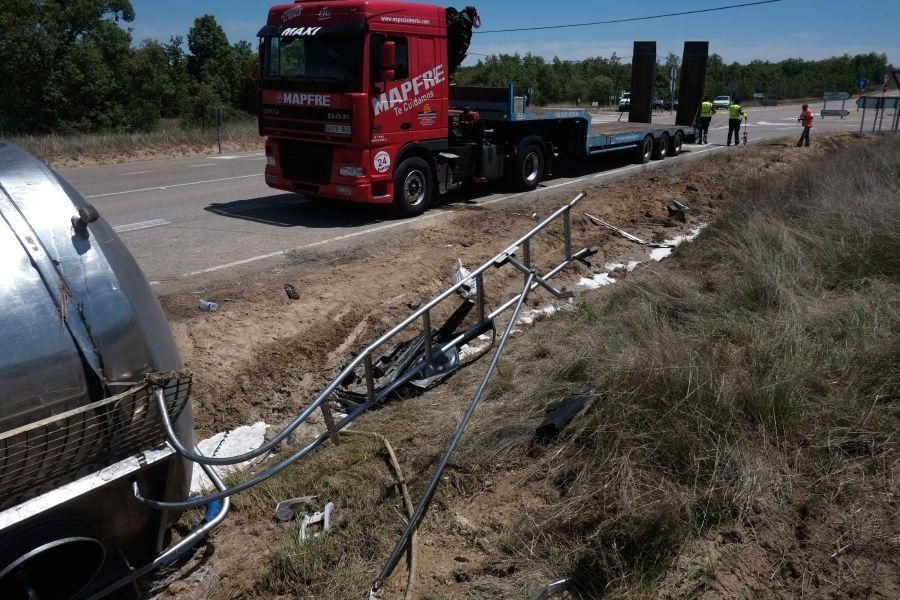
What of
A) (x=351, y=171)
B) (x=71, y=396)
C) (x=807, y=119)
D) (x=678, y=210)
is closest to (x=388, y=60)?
(x=351, y=171)

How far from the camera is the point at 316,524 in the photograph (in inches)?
Result: 149

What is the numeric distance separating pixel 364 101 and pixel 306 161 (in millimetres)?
1512

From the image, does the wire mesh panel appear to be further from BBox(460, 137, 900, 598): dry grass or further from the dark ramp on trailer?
the dark ramp on trailer

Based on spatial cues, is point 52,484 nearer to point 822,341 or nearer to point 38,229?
point 38,229

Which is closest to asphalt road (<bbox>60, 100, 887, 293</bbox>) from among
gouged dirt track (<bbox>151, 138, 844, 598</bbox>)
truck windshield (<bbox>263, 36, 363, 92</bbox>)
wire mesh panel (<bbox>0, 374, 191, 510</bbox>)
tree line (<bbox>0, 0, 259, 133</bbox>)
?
gouged dirt track (<bbox>151, 138, 844, 598</bbox>)

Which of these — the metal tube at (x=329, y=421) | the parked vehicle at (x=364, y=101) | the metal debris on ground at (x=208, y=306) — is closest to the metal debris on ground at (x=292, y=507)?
the metal tube at (x=329, y=421)

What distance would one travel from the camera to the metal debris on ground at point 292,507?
3.86m

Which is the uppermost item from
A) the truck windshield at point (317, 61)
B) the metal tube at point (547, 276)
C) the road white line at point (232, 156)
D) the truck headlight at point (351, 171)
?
the truck windshield at point (317, 61)

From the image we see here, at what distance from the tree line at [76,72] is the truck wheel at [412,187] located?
2516cm

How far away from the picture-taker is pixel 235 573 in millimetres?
3477

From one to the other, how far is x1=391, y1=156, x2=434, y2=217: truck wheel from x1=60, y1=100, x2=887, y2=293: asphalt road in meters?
0.25

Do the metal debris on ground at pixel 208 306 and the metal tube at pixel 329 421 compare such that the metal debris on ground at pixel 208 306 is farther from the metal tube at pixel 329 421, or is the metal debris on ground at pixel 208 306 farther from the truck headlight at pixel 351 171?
the truck headlight at pixel 351 171

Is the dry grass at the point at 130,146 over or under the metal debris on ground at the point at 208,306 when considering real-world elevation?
over

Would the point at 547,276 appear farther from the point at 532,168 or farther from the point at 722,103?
the point at 722,103
